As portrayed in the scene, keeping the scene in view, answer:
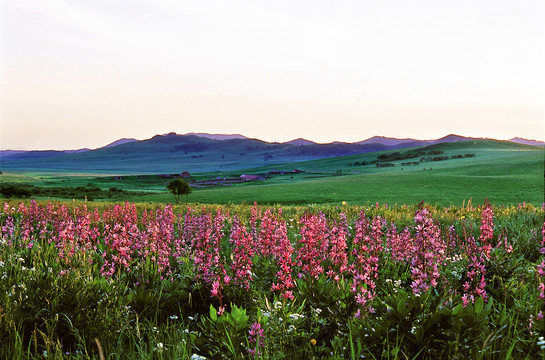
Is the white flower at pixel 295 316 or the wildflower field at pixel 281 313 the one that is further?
the white flower at pixel 295 316

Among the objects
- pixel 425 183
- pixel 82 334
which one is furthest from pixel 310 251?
pixel 425 183

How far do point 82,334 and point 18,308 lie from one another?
32.5 inches

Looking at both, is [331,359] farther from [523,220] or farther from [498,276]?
[523,220]

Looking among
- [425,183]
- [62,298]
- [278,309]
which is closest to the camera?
[278,309]

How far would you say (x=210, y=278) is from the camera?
5449 millimetres

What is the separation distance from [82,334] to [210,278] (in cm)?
172

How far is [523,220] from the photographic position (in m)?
12.4

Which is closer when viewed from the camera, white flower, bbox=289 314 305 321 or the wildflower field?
the wildflower field

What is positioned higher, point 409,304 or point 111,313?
point 409,304

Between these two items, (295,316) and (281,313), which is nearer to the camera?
(295,316)

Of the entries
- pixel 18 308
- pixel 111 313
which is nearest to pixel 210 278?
pixel 111 313

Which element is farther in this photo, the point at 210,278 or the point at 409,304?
the point at 210,278

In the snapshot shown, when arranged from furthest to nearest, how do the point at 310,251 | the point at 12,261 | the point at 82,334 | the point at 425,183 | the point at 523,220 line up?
the point at 425,183, the point at 523,220, the point at 12,261, the point at 310,251, the point at 82,334

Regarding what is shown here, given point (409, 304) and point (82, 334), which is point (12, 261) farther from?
point (409, 304)
